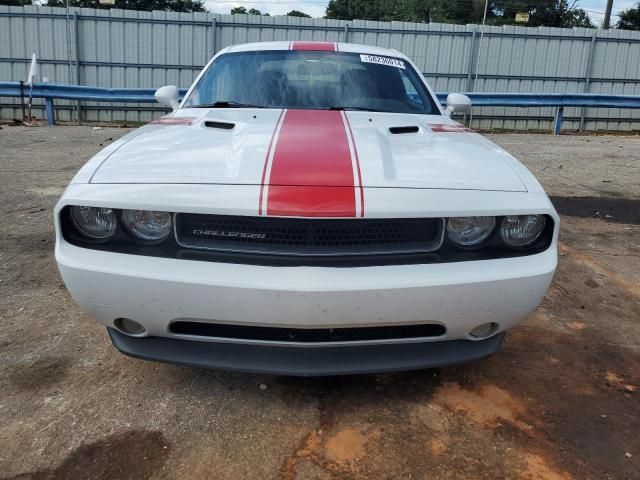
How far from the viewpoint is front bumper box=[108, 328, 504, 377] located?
74.5 inches

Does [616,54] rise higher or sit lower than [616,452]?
higher

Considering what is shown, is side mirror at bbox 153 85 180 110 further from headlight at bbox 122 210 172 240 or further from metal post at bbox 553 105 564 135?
metal post at bbox 553 105 564 135

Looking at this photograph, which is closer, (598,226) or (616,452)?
(616,452)

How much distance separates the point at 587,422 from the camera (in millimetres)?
2059

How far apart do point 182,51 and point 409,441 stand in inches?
529

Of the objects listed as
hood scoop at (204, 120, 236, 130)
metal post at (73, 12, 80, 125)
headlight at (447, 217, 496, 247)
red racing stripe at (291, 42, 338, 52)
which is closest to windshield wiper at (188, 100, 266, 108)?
hood scoop at (204, 120, 236, 130)

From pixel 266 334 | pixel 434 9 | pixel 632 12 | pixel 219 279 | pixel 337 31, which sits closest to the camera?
pixel 219 279

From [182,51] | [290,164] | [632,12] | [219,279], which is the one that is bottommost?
[219,279]

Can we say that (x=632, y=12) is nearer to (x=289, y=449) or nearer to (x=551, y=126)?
(x=551, y=126)

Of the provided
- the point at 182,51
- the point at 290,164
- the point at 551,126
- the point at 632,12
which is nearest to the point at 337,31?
the point at 182,51

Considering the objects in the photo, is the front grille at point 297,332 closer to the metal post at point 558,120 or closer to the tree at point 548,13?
the metal post at point 558,120

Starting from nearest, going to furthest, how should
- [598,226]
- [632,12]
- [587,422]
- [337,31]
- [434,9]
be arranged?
[587,422] → [598,226] → [337,31] → [632,12] → [434,9]

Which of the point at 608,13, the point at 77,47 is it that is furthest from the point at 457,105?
the point at 608,13

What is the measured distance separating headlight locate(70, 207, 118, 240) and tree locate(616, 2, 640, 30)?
1573 inches
